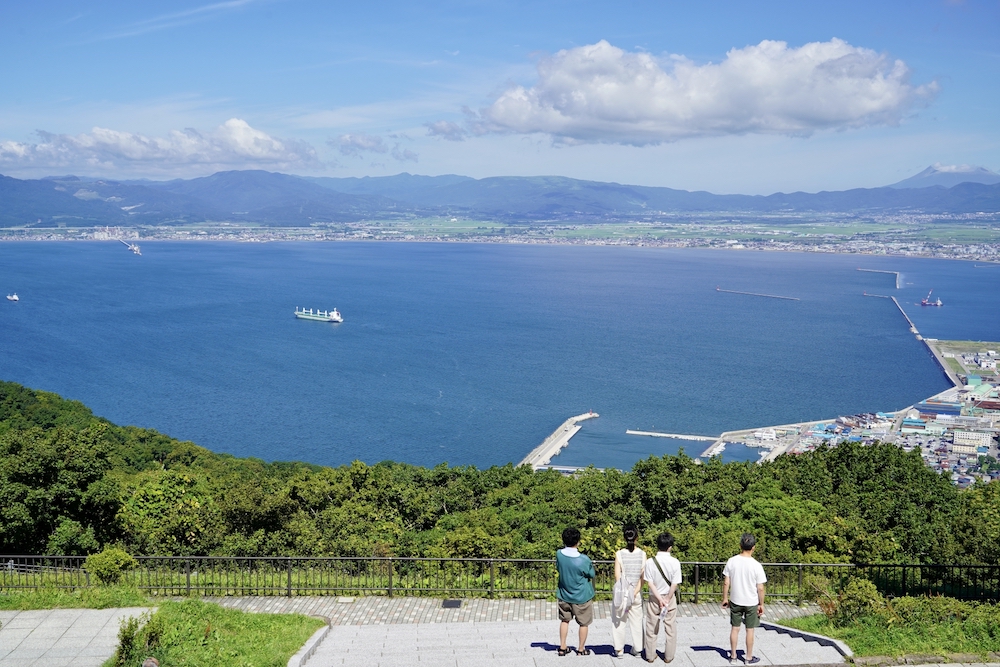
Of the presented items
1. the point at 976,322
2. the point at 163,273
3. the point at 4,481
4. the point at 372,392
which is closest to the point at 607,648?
the point at 4,481

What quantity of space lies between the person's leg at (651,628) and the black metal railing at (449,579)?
2.40 meters

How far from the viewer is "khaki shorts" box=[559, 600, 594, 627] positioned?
6.12m

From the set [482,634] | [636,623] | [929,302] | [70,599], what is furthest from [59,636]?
[929,302]

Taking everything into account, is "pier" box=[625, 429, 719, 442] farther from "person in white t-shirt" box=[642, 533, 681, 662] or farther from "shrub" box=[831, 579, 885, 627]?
"person in white t-shirt" box=[642, 533, 681, 662]

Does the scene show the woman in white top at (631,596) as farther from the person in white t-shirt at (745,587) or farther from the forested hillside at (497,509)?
the forested hillside at (497,509)

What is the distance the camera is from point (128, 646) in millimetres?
6148

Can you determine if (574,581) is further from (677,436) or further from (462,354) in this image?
(462,354)

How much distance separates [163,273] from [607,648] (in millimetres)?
123067

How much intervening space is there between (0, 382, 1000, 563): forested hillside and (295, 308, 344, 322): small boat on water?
6019cm

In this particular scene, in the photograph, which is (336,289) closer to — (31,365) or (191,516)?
(31,365)

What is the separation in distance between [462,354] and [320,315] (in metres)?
23.4

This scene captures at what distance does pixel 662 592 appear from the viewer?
5953mm

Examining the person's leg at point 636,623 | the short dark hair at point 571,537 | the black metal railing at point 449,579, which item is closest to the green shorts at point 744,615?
the person's leg at point 636,623

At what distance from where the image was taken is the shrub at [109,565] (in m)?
9.03
